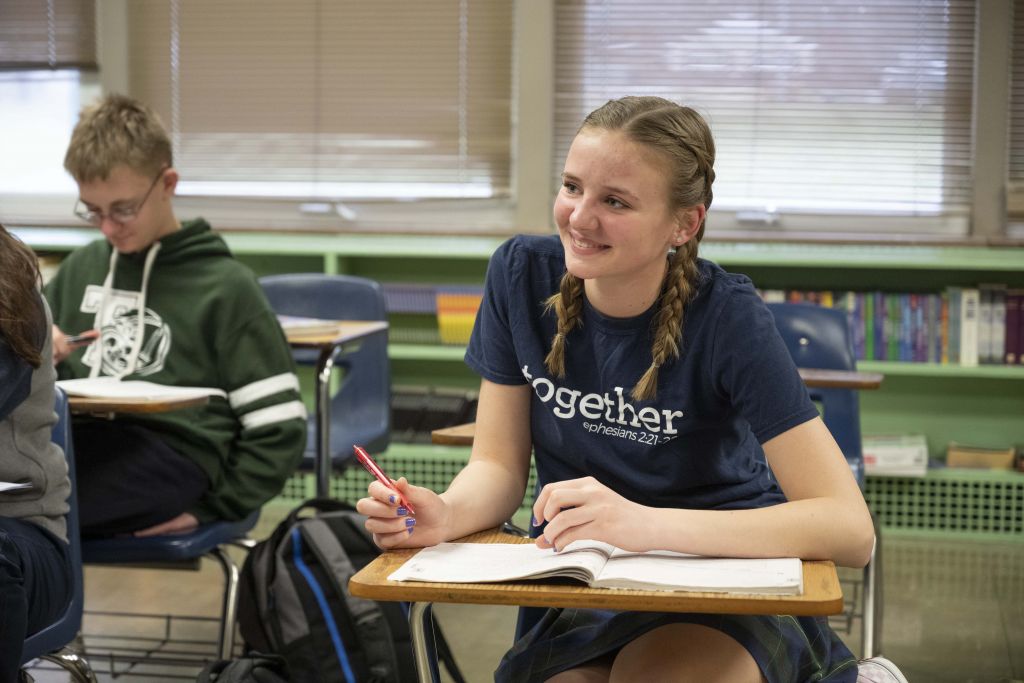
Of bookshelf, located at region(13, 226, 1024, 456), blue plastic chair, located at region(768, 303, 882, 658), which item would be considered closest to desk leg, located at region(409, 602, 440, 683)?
blue plastic chair, located at region(768, 303, 882, 658)

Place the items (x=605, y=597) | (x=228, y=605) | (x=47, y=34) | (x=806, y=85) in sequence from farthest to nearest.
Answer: (x=47, y=34) → (x=806, y=85) → (x=228, y=605) → (x=605, y=597)

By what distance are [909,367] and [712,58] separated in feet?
4.38

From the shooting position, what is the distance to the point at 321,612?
234cm

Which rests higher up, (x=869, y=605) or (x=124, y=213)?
(x=124, y=213)

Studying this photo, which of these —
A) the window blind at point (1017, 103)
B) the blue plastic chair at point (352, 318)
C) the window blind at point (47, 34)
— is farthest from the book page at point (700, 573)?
the window blind at point (47, 34)

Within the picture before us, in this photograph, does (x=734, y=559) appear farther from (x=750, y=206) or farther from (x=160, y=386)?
(x=750, y=206)

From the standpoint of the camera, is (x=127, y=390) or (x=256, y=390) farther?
(x=256, y=390)

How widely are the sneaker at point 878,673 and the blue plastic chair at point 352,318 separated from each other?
213cm

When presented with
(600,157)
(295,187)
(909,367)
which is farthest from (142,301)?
(909,367)

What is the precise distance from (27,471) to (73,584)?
0.22m

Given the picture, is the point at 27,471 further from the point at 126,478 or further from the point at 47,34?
the point at 47,34

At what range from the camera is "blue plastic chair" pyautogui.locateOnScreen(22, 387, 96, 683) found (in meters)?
1.76

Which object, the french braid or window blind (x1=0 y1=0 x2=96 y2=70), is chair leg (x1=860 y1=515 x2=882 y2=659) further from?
window blind (x1=0 y1=0 x2=96 y2=70)

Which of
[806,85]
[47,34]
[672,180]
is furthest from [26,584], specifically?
[47,34]
